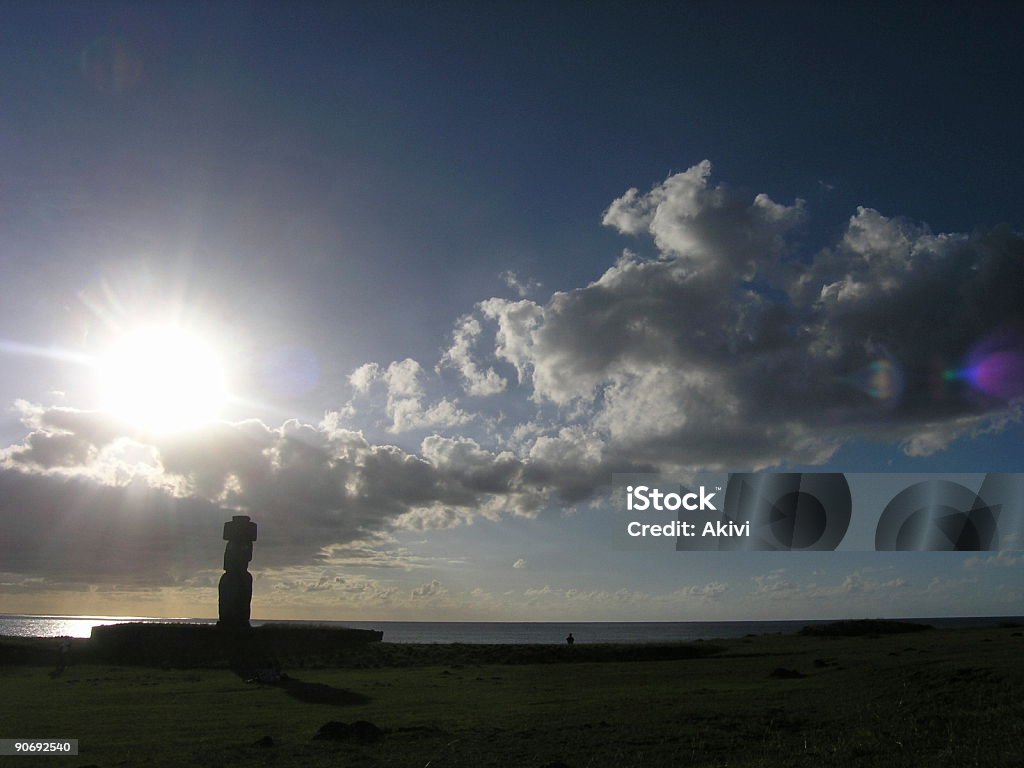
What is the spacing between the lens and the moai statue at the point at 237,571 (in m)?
57.2

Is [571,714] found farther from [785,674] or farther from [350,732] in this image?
[785,674]

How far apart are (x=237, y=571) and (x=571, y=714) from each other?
126 feet

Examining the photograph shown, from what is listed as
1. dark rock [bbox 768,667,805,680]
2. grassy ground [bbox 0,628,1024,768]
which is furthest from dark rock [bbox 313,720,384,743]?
dark rock [bbox 768,667,805,680]

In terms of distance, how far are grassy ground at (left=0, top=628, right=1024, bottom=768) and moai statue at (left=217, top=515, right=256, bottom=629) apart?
42.8ft

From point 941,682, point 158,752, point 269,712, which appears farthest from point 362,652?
point 941,682

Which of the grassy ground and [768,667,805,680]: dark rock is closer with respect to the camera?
the grassy ground

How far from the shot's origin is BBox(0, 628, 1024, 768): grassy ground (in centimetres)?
1948

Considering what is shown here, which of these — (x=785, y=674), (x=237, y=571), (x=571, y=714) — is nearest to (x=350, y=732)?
(x=571, y=714)

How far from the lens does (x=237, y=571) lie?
190ft

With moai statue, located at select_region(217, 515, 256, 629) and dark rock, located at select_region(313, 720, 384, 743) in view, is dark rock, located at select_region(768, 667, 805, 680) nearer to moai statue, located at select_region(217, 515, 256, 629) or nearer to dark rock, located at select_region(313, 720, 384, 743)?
dark rock, located at select_region(313, 720, 384, 743)

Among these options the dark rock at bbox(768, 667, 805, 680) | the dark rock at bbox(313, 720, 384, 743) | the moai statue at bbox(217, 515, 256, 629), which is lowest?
the dark rock at bbox(768, 667, 805, 680)

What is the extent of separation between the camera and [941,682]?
26.2m

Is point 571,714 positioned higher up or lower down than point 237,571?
lower down

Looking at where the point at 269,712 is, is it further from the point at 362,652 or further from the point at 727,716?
the point at 362,652
